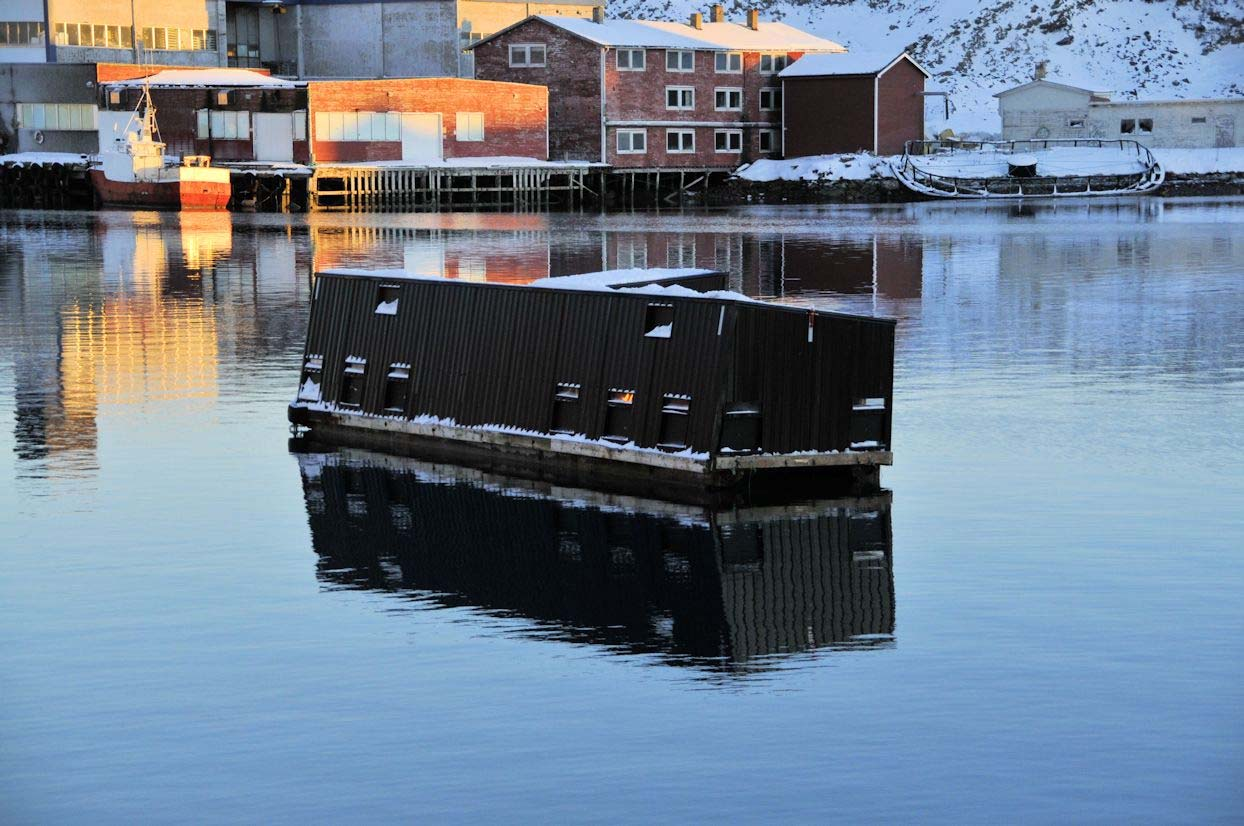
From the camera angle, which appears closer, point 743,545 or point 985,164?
point 743,545

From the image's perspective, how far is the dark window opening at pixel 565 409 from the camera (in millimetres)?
24188

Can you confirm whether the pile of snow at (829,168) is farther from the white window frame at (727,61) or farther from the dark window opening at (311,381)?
the dark window opening at (311,381)

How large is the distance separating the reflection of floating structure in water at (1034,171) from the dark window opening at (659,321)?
281 ft

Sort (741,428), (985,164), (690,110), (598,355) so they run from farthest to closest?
(690,110)
(985,164)
(598,355)
(741,428)

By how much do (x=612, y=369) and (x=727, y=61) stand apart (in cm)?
8848

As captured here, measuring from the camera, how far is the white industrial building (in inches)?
4375

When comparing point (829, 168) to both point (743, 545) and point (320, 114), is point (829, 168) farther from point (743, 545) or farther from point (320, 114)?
point (743, 545)

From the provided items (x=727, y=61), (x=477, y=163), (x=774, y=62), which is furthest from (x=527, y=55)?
(x=774, y=62)

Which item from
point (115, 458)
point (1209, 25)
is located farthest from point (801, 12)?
point (115, 458)

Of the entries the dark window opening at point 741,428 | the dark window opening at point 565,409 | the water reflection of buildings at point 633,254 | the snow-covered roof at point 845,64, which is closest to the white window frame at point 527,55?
the snow-covered roof at point 845,64

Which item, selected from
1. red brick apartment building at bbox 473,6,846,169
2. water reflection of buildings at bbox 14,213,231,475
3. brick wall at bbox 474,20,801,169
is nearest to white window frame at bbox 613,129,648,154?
red brick apartment building at bbox 473,6,846,169

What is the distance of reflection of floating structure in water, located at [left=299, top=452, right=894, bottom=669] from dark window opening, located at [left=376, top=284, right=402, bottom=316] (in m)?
3.34

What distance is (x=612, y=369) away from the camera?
23766 millimetres

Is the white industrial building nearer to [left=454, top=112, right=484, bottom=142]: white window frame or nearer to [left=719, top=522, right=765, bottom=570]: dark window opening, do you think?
[left=454, top=112, right=484, bottom=142]: white window frame
